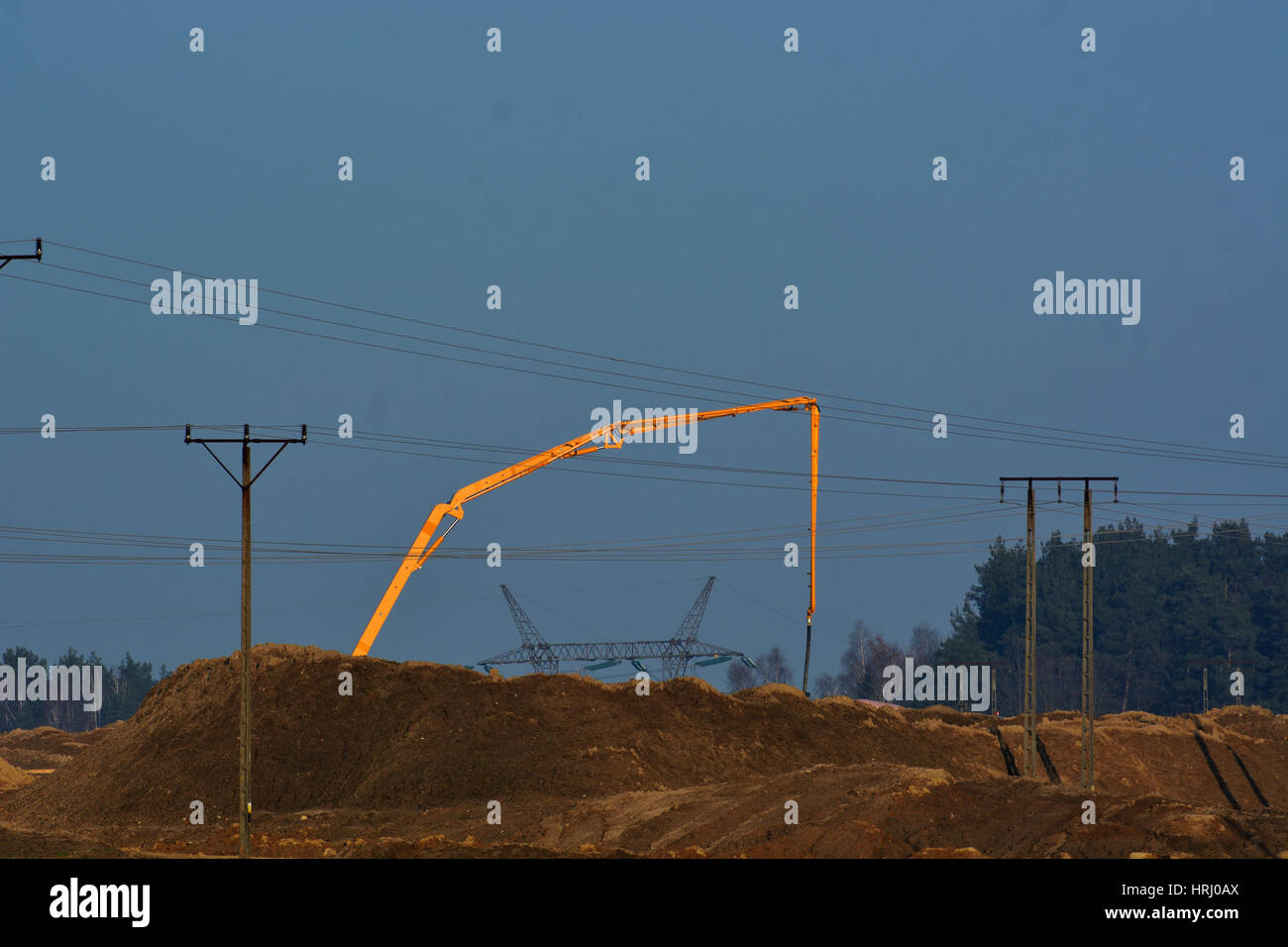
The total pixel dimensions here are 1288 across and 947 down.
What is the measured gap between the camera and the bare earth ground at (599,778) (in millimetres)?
33969

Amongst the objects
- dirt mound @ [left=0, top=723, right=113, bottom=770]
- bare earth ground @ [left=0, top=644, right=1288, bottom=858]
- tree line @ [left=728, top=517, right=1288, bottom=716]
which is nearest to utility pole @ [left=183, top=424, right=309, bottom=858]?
bare earth ground @ [left=0, top=644, right=1288, bottom=858]

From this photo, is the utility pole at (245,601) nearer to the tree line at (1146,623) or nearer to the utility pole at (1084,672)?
the utility pole at (1084,672)

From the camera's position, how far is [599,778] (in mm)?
47562

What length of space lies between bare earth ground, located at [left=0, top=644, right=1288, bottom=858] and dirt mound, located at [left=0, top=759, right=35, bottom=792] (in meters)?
0.45

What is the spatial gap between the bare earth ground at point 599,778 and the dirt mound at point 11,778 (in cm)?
45

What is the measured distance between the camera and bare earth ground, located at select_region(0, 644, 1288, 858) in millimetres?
33969

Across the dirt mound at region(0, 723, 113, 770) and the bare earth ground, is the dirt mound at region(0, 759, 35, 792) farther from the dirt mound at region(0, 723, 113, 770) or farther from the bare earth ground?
the dirt mound at region(0, 723, 113, 770)

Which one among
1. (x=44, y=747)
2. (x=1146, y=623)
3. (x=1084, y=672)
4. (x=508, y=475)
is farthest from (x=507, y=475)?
(x=1146, y=623)

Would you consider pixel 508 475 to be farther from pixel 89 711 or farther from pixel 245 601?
pixel 89 711

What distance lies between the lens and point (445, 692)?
5456 cm

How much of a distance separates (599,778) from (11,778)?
3501 centimetres

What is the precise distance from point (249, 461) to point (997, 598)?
115974 mm

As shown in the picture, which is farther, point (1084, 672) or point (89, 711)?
point (89, 711)
